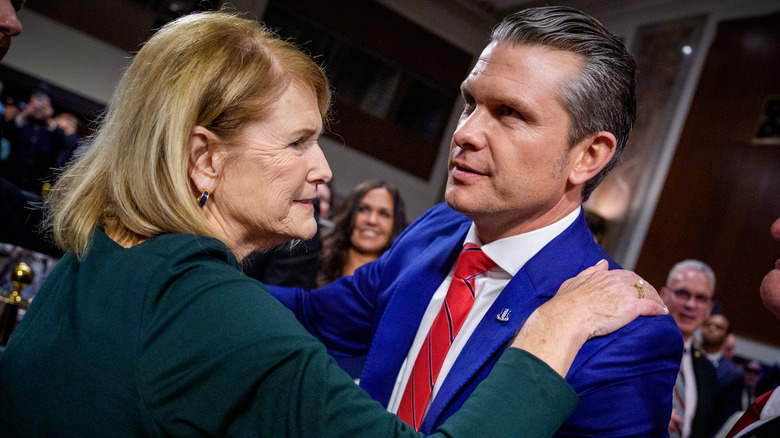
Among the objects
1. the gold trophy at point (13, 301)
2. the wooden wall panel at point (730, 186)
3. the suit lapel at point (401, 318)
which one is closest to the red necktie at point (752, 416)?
the suit lapel at point (401, 318)

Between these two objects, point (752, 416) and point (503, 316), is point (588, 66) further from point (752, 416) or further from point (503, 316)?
point (752, 416)

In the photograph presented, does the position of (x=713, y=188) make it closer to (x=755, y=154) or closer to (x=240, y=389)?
(x=755, y=154)

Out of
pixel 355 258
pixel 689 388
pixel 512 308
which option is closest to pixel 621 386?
pixel 512 308

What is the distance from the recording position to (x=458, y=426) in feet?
3.01

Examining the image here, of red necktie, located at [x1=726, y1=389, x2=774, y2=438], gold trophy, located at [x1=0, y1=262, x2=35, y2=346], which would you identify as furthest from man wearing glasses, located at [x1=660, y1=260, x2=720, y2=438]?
gold trophy, located at [x1=0, y1=262, x2=35, y2=346]

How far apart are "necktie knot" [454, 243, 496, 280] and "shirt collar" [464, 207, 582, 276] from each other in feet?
0.05

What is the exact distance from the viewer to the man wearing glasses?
3.52 meters

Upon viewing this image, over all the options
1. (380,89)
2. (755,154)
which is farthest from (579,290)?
(380,89)

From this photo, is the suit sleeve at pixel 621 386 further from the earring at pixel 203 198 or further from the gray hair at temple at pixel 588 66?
the earring at pixel 203 198

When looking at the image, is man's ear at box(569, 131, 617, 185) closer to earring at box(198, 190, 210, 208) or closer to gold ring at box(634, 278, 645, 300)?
gold ring at box(634, 278, 645, 300)

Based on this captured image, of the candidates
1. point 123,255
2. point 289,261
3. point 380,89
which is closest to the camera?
→ point 123,255

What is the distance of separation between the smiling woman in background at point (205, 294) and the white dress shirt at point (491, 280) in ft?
0.65

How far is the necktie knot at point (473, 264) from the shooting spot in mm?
1432

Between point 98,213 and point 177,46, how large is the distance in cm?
34
